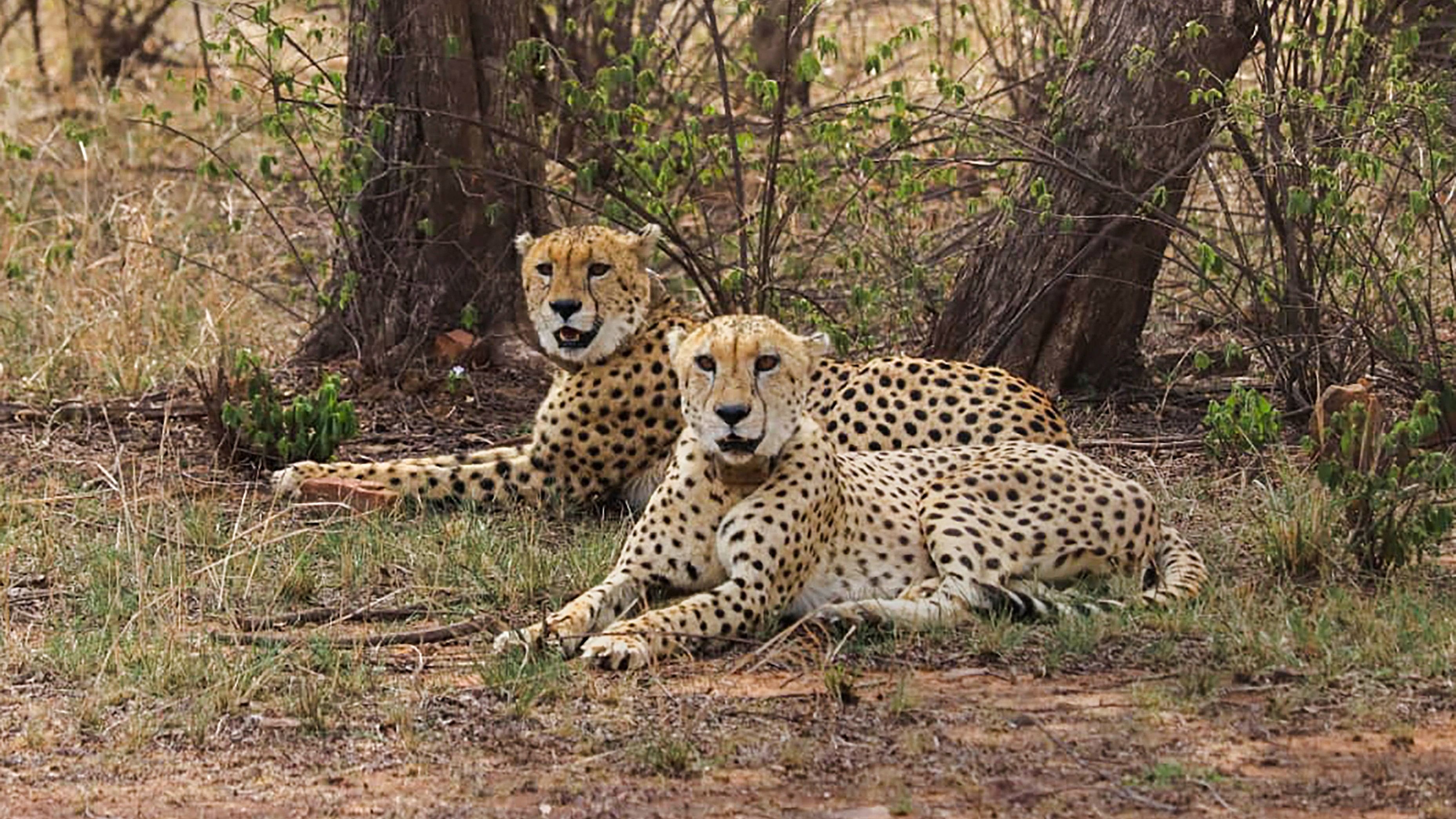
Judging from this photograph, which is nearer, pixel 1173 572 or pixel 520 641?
pixel 520 641

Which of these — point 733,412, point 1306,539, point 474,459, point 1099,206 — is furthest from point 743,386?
point 1099,206

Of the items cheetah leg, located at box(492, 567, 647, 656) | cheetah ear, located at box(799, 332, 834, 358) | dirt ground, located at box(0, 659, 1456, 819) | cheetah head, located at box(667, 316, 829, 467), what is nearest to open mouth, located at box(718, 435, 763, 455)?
cheetah head, located at box(667, 316, 829, 467)

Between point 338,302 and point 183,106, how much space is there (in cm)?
592

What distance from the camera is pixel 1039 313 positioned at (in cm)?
770

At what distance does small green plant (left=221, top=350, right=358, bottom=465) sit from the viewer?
6898mm

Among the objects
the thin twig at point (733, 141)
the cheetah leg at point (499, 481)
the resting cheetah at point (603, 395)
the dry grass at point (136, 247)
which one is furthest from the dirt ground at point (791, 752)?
the dry grass at point (136, 247)

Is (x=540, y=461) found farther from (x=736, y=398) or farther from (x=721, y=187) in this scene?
(x=721, y=187)

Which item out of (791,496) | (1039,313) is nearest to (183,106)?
(1039,313)

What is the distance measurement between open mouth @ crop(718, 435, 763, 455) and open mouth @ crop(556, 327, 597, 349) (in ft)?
5.16

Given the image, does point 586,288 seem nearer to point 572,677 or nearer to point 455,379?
point 455,379

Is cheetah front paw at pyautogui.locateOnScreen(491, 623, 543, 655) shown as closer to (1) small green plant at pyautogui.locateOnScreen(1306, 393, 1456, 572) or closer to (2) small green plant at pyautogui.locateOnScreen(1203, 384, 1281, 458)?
(1) small green plant at pyautogui.locateOnScreen(1306, 393, 1456, 572)

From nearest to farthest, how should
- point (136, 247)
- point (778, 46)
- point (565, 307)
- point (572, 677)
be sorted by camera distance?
point (572, 677) < point (565, 307) < point (136, 247) < point (778, 46)

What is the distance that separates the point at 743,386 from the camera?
16.5 ft

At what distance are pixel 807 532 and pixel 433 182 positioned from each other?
338 centimetres
